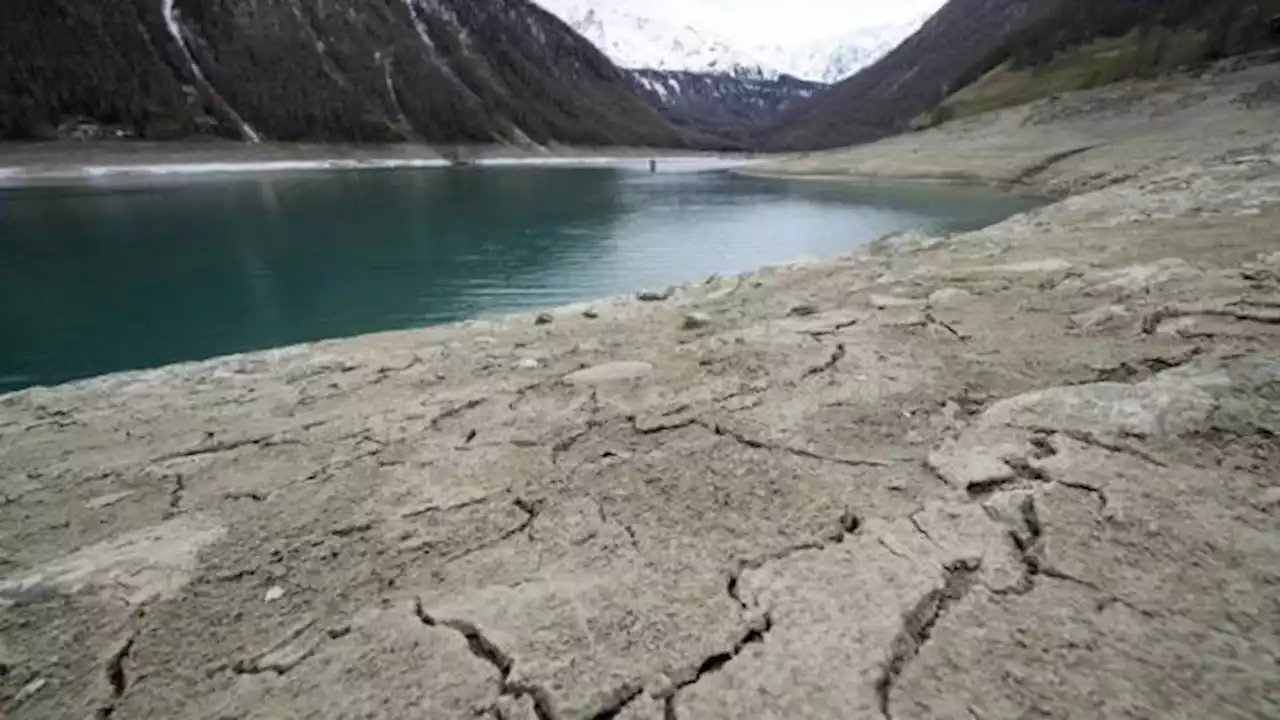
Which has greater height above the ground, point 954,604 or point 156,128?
point 156,128

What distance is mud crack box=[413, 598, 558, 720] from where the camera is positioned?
190 centimetres

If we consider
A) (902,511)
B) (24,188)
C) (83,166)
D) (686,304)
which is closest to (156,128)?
(83,166)

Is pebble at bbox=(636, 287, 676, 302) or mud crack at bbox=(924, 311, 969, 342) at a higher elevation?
mud crack at bbox=(924, 311, 969, 342)

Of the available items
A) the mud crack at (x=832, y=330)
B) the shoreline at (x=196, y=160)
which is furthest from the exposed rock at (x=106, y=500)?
the shoreline at (x=196, y=160)

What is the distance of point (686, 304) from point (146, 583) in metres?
6.05

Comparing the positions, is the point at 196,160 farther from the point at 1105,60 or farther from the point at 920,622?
the point at 1105,60

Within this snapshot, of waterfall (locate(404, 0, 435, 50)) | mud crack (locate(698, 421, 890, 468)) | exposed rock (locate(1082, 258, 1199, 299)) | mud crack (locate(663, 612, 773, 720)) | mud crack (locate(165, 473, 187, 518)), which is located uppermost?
waterfall (locate(404, 0, 435, 50))

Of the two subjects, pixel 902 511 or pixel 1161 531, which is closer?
pixel 1161 531

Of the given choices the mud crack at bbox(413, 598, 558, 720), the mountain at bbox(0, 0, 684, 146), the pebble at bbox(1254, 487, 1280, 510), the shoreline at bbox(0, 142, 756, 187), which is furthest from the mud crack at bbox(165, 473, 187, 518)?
the mountain at bbox(0, 0, 684, 146)

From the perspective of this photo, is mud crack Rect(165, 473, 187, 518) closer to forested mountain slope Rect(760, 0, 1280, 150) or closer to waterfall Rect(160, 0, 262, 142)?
forested mountain slope Rect(760, 0, 1280, 150)

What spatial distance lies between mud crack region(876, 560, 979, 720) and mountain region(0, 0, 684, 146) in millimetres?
86015

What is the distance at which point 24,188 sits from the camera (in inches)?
1743

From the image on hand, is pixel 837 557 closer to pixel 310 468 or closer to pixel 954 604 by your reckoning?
pixel 954 604

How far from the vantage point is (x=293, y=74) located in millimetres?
96688
